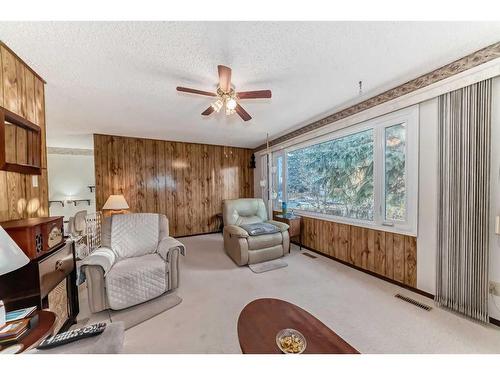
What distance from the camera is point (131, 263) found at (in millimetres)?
2061

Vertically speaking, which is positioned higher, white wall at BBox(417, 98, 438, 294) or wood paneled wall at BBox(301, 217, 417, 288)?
white wall at BBox(417, 98, 438, 294)

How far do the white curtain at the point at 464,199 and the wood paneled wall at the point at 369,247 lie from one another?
0.29 metres

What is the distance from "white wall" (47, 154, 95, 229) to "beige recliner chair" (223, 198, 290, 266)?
5030 millimetres

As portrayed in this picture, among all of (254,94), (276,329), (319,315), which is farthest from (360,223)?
(254,94)

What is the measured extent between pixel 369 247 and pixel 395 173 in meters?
1.04

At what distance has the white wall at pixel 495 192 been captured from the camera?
1.58 meters

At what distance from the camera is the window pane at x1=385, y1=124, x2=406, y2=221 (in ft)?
7.34

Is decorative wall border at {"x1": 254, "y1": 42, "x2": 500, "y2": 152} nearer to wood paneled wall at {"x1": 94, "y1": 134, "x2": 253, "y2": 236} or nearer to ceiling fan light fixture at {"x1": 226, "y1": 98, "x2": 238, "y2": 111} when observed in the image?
ceiling fan light fixture at {"x1": 226, "y1": 98, "x2": 238, "y2": 111}

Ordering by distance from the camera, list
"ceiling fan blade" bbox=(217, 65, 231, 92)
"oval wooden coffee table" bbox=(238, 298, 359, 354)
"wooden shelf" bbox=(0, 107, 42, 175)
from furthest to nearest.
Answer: "ceiling fan blade" bbox=(217, 65, 231, 92) → "wooden shelf" bbox=(0, 107, 42, 175) → "oval wooden coffee table" bbox=(238, 298, 359, 354)

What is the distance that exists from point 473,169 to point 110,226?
3809mm

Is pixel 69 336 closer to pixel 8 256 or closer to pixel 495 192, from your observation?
pixel 8 256


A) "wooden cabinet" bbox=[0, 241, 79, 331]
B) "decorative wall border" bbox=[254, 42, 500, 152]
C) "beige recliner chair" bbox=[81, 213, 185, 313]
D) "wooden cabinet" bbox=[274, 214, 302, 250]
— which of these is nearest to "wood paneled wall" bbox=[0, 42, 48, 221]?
"wooden cabinet" bbox=[0, 241, 79, 331]

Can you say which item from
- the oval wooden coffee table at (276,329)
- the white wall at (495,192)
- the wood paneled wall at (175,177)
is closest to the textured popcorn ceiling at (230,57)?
the white wall at (495,192)

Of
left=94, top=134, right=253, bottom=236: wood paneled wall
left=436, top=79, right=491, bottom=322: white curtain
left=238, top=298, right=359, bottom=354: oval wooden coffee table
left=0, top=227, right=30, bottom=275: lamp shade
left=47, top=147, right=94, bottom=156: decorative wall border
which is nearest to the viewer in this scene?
left=0, top=227, right=30, bottom=275: lamp shade
